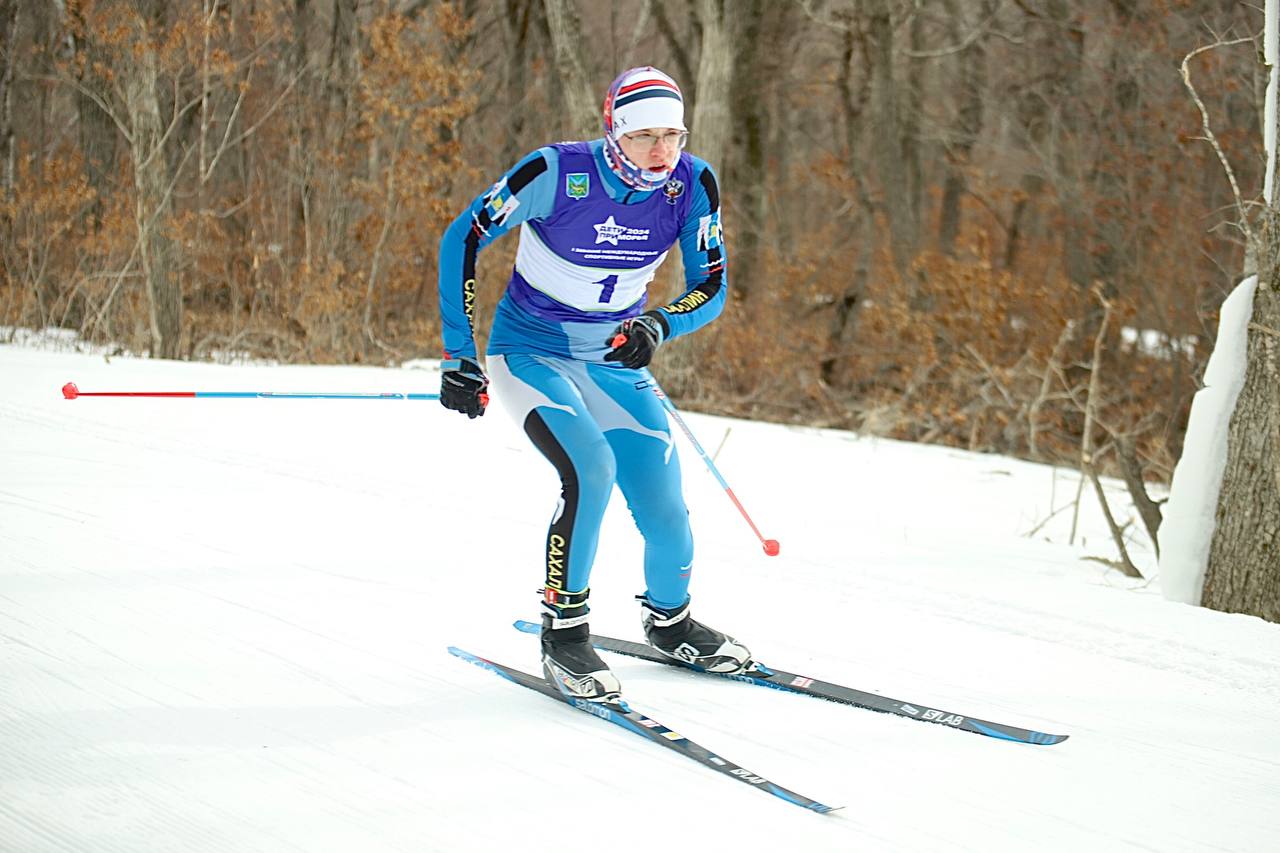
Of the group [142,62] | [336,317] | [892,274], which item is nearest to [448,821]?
[336,317]

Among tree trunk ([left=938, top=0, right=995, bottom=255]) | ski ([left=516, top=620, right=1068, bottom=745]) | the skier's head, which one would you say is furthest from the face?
tree trunk ([left=938, top=0, right=995, bottom=255])

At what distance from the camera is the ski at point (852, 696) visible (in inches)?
133

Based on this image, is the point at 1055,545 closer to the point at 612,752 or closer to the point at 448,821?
the point at 612,752

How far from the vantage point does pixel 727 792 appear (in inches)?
116

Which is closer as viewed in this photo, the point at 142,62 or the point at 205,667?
the point at 205,667

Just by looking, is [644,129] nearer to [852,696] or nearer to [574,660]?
[574,660]

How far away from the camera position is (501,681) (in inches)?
147

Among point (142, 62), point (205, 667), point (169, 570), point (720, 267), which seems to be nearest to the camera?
point (205, 667)

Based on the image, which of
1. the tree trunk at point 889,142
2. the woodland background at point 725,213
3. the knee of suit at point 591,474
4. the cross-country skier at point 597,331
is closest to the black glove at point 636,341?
the cross-country skier at point 597,331

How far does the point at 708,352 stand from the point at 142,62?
20.7 ft

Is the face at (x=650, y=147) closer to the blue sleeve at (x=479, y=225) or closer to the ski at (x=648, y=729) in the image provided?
the blue sleeve at (x=479, y=225)

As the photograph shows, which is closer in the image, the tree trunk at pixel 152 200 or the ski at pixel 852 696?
the ski at pixel 852 696

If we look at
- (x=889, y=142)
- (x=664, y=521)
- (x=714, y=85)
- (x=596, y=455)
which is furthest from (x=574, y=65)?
(x=596, y=455)

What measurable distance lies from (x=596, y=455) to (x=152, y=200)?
1009 centimetres
